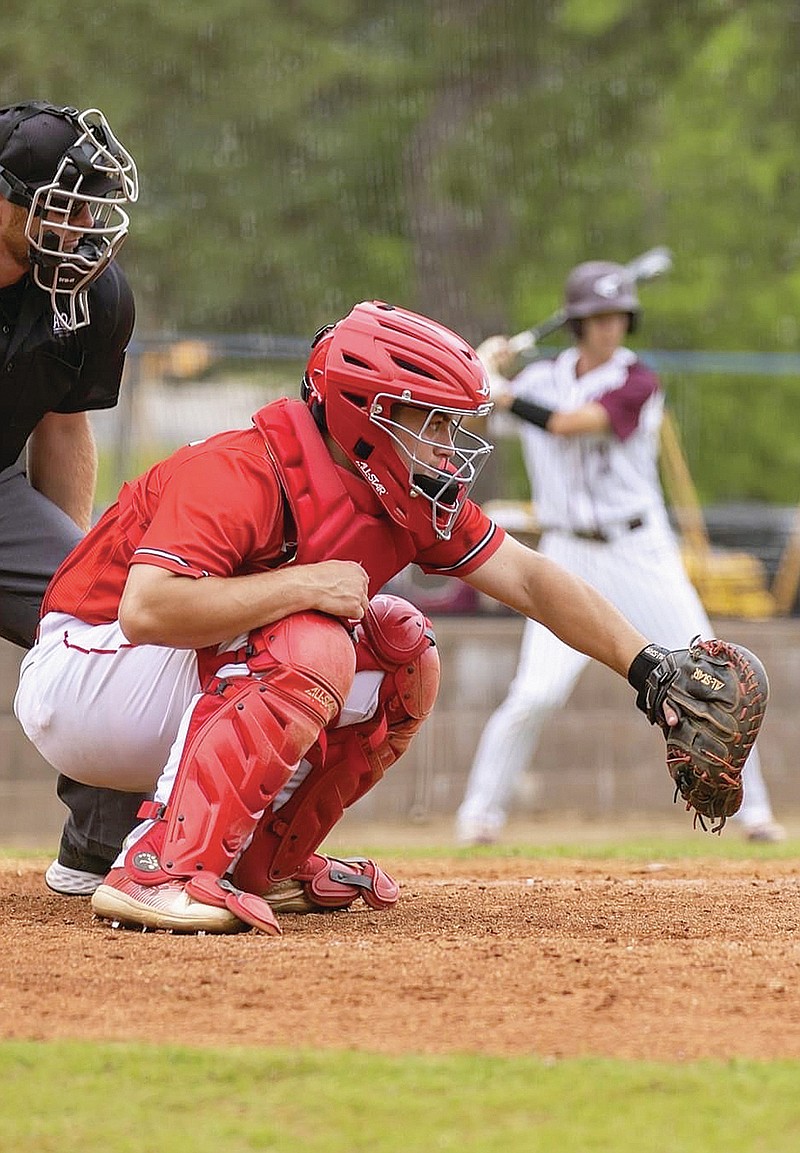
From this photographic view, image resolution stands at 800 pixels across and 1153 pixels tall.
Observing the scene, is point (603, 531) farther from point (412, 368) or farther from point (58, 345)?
point (412, 368)

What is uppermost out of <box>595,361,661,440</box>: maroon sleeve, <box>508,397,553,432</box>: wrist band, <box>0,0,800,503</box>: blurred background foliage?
<box>0,0,800,503</box>: blurred background foliage

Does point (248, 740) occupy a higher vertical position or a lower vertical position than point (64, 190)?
lower

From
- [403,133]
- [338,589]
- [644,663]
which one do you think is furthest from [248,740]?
[403,133]

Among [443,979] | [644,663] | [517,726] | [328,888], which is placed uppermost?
[644,663]

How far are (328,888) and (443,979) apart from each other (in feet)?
3.62

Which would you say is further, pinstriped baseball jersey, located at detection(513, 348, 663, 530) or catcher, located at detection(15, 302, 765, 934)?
pinstriped baseball jersey, located at detection(513, 348, 663, 530)

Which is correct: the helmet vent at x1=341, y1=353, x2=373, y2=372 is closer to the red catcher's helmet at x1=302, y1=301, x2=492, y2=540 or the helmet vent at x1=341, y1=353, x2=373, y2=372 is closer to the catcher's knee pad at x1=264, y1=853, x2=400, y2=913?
the red catcher's helmet at x1=302, y1=301, x2=492, y2=540

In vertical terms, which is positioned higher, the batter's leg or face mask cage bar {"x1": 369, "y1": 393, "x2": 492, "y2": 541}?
face mask cage bar {"x1": 369, "y1": 393, "x2": 492, "y2": 541}

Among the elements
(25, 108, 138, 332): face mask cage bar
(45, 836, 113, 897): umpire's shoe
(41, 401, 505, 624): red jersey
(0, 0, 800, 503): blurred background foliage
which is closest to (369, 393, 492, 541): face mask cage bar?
(41, 401, 505, 624): red jersey

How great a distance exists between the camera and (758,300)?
24.7 meters

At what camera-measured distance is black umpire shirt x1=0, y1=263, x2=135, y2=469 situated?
510cm

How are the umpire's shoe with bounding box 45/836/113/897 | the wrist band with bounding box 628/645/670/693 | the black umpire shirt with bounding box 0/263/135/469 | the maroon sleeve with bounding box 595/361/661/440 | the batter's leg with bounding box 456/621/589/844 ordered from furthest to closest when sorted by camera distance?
the maroon sleeve with bounding box 595/361/661/440 → the batter's leg with bounding box 456/621/589/844 → the umpire's shoe with bounding box 45/836/113/897 → the black umpire shirt with bounding box 0/263/135/469 → the wrist band with bounding box 628/645/670/693

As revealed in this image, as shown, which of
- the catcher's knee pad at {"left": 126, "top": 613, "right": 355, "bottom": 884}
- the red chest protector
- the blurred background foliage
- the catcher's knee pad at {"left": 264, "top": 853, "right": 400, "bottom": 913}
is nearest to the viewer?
the catcher's knee pad at {"left": 126, "top": 613, "right": 355, "bottom": 884}

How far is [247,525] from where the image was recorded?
4223 millimetres
